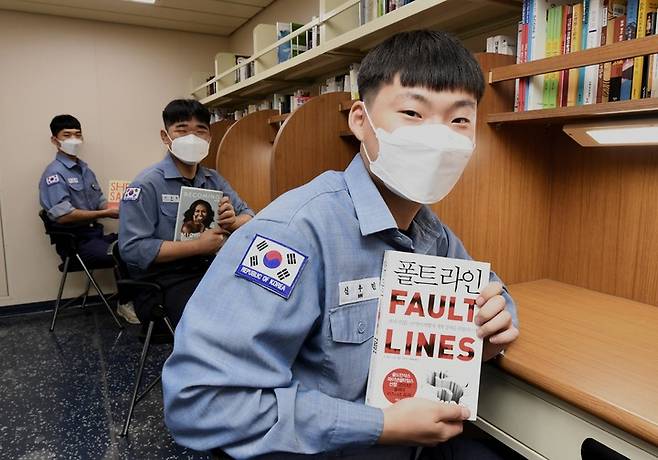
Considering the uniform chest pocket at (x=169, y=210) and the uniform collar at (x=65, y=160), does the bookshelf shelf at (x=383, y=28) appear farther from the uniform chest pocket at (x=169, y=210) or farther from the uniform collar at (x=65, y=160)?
the uniform collar at (x=65, y=160)

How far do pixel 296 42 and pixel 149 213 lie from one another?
4.34ft

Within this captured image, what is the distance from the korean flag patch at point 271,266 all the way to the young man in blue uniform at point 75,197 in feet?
10.7

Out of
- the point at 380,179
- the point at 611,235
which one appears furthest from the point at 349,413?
the point at 611,235

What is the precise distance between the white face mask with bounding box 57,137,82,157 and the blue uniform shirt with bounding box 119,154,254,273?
2.11 metres

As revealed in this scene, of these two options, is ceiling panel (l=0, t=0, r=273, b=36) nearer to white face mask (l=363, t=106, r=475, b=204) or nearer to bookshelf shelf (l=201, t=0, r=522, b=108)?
bookshelf shelf (l=201, t=0, r=522, b=108)

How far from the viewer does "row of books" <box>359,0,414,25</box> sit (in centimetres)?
178

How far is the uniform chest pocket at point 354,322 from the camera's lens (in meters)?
0.83

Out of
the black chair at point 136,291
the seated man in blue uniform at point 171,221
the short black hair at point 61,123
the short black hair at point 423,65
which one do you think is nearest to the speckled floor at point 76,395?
the black chair at point 136,291

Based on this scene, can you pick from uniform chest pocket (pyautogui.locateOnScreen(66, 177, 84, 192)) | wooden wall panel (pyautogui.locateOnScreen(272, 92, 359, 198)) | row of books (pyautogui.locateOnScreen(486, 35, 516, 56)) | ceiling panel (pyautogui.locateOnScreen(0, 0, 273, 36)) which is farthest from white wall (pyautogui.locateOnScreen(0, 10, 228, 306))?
row of books (pyautogui.locateOnScreen(486, 35, 516, 56))

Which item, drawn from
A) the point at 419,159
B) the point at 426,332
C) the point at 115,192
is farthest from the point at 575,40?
the point at 115,192

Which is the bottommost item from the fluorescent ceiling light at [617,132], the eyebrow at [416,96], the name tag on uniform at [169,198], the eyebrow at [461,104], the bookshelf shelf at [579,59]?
the name tag on uniform at [169,198]

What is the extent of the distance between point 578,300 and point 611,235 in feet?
0.85

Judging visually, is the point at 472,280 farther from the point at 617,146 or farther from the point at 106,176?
the point at 106,176

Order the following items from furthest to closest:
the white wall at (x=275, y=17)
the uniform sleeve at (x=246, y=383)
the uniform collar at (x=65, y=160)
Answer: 1. the uniform collar at (x=65, y=160)
2. the white wall at (x=275, y=17)
3. the uniform sleeve at (x=246, y=383)
